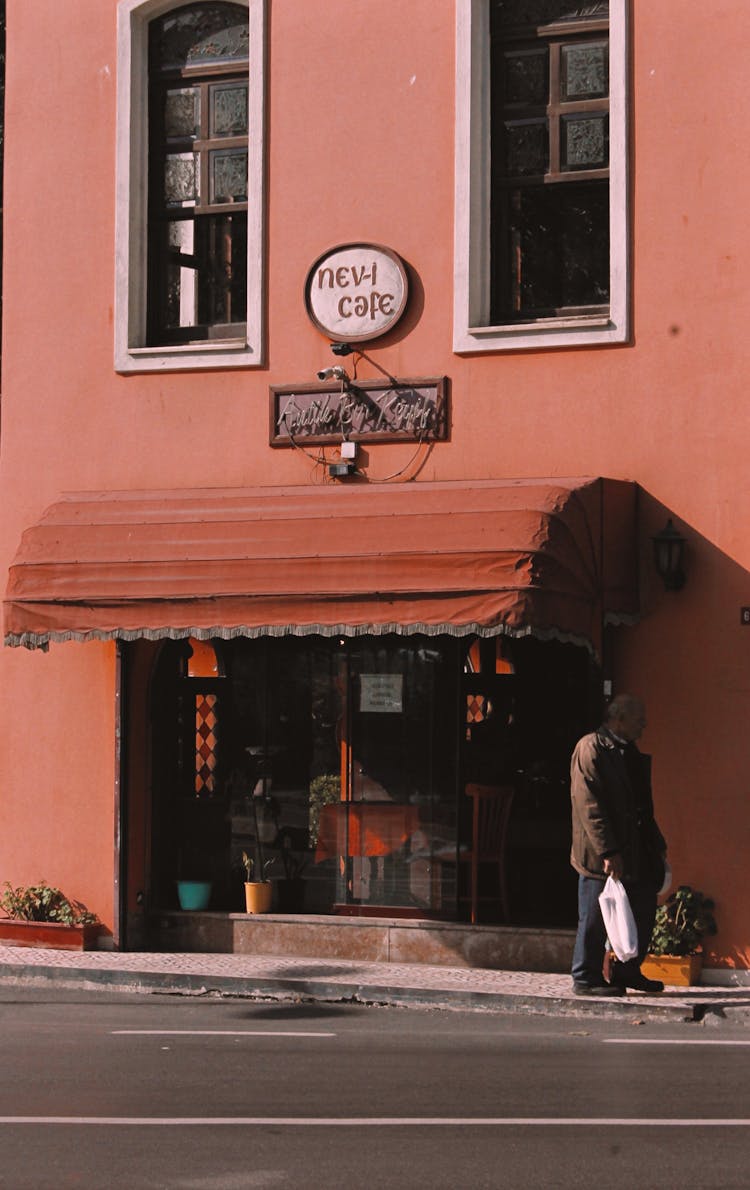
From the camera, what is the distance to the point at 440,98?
14.5 m

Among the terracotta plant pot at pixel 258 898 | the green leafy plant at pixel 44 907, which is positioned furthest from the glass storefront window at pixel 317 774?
the green leafy plant at pixel 44 907

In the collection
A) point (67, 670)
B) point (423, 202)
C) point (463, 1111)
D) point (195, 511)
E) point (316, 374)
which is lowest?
point (463, 1111)

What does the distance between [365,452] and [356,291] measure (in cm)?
121

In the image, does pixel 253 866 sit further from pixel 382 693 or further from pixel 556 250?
pixel 556 250

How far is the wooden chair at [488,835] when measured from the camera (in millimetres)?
14430

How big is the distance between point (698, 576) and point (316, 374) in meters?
3.33

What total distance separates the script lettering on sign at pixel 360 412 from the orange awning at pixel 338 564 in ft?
1.64

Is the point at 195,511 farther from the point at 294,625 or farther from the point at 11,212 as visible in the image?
the point at 11,212

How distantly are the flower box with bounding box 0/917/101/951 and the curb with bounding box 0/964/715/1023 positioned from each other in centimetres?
89

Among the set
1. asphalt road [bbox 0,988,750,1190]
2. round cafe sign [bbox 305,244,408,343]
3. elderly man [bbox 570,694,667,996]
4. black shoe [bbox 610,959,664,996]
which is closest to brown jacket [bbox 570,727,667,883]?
elderly man [bbox 570,694,667,996]

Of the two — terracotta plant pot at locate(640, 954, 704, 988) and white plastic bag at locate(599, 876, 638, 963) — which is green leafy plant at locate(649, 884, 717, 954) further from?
white plastic bag at locate(599, 876, 638, 963)

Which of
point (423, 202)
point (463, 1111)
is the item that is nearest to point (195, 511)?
point (423, 202)

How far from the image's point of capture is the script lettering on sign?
47.5ft

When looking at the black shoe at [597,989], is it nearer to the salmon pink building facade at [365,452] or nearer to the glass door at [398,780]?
the salmon pink building facade at [365,452]
